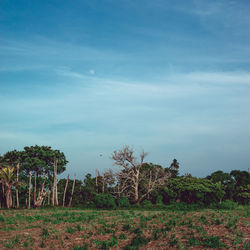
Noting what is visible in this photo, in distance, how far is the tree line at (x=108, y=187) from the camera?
35.7 metres

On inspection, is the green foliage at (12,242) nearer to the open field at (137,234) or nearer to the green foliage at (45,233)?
the open field at (137,234)

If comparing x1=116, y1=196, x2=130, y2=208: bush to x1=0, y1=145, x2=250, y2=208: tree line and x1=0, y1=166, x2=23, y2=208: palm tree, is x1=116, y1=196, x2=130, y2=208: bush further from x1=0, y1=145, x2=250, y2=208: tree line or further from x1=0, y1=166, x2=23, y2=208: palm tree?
x1=0, y1=166, x2=23, y2=208: palm tree

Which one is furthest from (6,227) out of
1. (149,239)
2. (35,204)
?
(35,204)

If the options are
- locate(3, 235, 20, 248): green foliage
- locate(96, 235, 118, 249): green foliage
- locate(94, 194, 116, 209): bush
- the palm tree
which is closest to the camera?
locate(96, 235, 118, 249): green foliage

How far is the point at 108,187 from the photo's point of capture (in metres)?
40.6

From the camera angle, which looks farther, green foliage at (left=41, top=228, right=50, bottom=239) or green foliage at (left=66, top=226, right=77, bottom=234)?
green foliage at (left=66, top=226, right=77, bottom=234)

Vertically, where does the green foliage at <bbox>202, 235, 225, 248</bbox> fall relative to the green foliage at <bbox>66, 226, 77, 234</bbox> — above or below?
above

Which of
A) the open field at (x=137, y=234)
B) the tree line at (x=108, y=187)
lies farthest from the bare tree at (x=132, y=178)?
the open field at (x=137, y=234)

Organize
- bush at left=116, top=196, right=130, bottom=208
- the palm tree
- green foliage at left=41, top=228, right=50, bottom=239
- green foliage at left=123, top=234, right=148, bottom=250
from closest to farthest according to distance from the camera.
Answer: green foliage at left=123, top=234, right=148, bottom=250
green foliage at left=41, top=228, right=50, bottom=239
the palm tree
bush at left=116, top=196, right=130, bottom=208

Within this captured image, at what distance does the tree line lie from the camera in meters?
35.7

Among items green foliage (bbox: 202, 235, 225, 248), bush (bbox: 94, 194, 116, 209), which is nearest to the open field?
green foliage (bbox: 202, 235, 225, 248)

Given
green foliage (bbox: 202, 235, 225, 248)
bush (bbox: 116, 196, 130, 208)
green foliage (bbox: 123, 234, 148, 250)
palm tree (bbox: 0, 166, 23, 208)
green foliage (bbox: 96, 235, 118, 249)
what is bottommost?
bush (bbox: 116, 196, 130, 208)

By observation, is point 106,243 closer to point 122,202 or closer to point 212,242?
point 212,242

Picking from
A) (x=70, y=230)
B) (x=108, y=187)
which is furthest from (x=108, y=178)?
(x=70, y=230)
